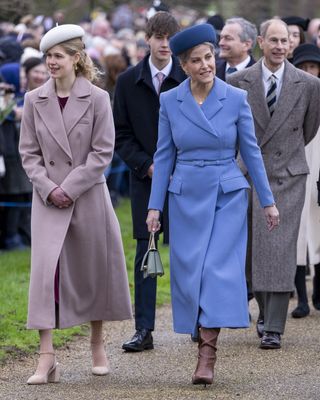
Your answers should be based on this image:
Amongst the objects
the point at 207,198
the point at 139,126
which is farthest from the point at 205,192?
the point at 139,126

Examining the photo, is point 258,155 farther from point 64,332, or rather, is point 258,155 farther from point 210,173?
point 64,332

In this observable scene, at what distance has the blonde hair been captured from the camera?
7.76 metres

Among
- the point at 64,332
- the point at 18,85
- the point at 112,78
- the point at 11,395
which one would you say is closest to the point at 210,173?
the point at 11,395

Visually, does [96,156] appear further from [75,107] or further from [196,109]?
[196,109]

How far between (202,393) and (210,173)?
1.27m

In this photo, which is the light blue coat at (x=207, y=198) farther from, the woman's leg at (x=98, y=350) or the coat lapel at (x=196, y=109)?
the woman's leg at (x=98, y=350)

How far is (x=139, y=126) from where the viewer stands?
898cm

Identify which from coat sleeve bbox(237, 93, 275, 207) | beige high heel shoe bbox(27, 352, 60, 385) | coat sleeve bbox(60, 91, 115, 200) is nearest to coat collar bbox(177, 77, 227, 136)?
coat sleeve bbox(237, 93, 275, 207)

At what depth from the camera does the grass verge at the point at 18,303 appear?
8859 mm

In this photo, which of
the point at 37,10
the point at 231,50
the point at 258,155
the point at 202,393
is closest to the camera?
the point at 202,393

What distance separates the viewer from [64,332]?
948 centimetres

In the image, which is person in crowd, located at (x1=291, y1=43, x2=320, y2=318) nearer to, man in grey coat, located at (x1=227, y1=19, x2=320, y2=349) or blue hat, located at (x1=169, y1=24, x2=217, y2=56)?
man in grey coat, located at (x1=227, y1=19, x2=320, y2=349)

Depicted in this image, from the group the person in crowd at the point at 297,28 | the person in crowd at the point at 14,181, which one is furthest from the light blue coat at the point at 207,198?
the person in crowd at the point at 14,181

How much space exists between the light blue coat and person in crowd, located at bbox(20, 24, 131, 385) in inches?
14.2
